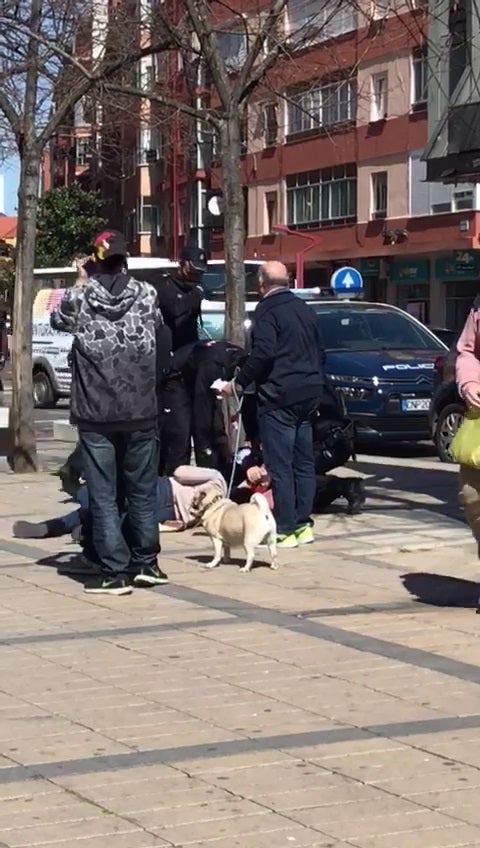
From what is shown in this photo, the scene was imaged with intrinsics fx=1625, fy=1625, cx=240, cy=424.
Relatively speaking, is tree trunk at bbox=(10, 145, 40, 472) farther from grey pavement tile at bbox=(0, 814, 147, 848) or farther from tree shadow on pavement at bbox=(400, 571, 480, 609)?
grey pavement tile at bbox=(0, 814, 147, 848)

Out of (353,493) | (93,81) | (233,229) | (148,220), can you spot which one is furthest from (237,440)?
(148,220)

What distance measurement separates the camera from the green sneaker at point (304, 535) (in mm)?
10508

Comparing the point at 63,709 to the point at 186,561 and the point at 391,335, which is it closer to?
the point at 186,561

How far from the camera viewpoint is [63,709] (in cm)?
642

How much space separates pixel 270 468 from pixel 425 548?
3.65ft

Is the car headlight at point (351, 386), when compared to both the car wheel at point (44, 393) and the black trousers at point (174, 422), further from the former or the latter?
the car wheel at point (44, 393)

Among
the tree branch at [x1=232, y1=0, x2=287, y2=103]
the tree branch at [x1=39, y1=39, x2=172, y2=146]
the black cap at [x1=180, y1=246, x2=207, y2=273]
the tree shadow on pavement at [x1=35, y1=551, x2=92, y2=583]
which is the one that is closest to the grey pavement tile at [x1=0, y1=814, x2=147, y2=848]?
the tree shadow on pavement at [x1=35, y1=551, x2=92, y2=583]

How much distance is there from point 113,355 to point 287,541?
7.41 feet

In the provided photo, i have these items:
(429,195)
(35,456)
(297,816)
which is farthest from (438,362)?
(429,195)

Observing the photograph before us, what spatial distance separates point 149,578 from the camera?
356 inches

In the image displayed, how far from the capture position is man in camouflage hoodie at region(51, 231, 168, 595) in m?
8.75

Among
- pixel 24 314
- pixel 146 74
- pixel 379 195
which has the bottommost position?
pixel 24 314

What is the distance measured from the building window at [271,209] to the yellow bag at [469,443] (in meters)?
43.4

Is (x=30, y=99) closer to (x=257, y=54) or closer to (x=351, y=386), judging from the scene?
(x=257, y=54)
